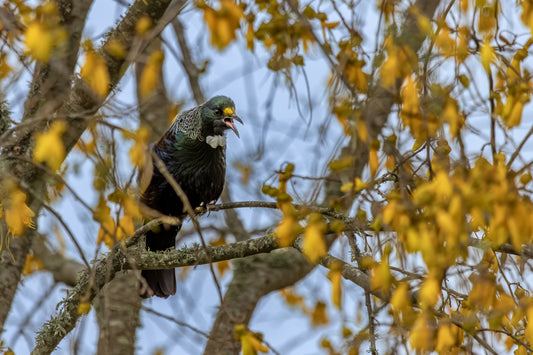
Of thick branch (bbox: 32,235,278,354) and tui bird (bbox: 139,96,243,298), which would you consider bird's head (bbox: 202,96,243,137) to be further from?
thick branch (bbox: 32,235,278,354)

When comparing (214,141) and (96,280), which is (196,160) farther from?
(96,280)

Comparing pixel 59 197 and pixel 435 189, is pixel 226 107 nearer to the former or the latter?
pixel 59 197

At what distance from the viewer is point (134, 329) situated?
512 cm

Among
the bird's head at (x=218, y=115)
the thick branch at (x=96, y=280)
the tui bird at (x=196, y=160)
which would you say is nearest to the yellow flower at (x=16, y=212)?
the thick branch at (x=96, y=280)

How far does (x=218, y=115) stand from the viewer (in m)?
4.61

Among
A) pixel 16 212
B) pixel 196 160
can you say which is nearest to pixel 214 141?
pixel 196 160

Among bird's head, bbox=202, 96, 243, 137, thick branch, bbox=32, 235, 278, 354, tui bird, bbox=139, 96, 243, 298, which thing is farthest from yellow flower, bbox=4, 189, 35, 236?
bird's head, bbox=202, 96, 243, 137

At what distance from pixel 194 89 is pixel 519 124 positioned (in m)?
3.49

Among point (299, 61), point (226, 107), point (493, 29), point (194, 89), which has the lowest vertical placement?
point (493, 29)

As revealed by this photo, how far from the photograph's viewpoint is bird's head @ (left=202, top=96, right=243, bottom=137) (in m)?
4.57

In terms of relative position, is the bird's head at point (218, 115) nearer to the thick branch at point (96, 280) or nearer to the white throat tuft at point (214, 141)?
the white throat tuft at point (214, 141)

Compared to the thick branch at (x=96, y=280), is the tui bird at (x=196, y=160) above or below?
above

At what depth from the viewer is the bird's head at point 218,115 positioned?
15.0ft

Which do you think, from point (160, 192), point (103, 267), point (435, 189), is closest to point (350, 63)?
point (435, 189)
